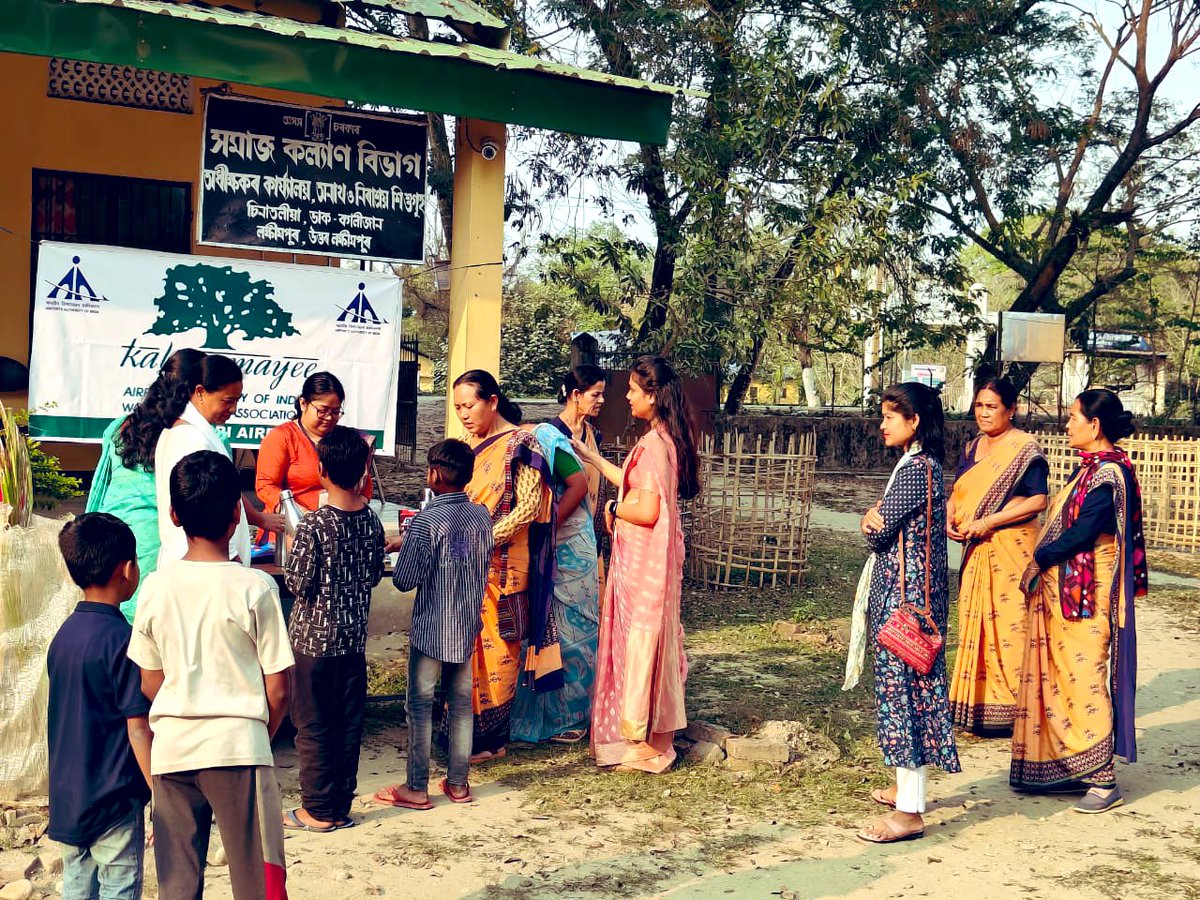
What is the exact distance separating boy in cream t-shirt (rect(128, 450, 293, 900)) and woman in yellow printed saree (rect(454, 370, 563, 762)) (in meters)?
2.27

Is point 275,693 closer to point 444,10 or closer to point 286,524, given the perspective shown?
point 286,524

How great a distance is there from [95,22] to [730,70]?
7.16 m

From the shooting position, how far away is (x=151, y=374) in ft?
20.3

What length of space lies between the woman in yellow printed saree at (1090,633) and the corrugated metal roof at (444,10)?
3.87 m

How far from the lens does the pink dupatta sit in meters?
5.44

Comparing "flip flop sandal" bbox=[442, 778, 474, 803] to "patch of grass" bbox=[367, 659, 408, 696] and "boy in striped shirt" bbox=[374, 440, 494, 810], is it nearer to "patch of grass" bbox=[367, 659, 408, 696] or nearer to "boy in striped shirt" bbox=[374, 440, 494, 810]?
"boy in striped shirt" bbox=[374, 440, 494, 810]

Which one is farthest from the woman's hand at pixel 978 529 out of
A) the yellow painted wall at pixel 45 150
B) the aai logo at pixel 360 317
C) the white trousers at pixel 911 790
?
the yellow painted wall at pixel 45 150

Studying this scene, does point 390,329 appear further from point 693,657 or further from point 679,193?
point 679,193

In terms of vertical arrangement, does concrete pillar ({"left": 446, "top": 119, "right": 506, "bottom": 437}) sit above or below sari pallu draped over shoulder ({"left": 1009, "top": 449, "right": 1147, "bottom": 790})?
above

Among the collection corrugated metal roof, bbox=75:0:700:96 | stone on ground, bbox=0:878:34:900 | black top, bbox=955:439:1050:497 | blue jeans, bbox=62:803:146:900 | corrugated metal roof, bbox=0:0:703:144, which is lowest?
stone on ground, bbox=0:878:34:900

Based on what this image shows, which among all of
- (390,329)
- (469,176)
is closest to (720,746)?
(390,329)

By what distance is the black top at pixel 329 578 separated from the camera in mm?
4387

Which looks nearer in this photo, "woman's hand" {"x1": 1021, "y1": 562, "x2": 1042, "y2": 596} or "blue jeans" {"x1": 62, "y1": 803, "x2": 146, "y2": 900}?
"blue jeans" {"x1": 62, "y1": 803, "x2": 146, "y2": 900}

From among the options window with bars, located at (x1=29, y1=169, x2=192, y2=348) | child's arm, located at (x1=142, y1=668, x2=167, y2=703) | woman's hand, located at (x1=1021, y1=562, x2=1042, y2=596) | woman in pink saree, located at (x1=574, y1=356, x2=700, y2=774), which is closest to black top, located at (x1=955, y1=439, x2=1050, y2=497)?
woman's hand, located at (x1=1021, y1=562, x2=1042, y2=596)
